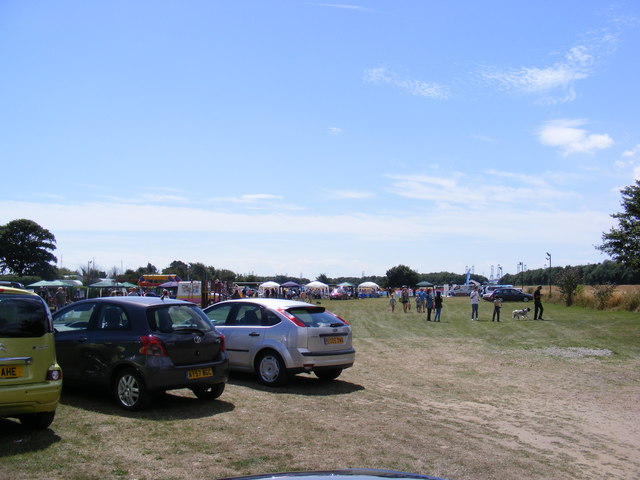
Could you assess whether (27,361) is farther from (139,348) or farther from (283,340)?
(283,340)

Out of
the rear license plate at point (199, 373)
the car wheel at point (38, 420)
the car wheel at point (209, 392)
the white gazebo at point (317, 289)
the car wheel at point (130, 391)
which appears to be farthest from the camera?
the white gazebo at point (317, 289)

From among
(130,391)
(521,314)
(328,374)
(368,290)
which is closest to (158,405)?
(130,391)

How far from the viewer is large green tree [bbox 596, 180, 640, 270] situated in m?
32.6

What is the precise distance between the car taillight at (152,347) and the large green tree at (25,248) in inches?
3189

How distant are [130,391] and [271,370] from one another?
10.1 ft

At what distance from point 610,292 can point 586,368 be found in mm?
27886

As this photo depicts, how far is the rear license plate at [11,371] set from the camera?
6418 millimetres

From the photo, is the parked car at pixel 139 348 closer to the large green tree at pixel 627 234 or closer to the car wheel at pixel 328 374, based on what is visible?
the car wheel at pixel 328 374

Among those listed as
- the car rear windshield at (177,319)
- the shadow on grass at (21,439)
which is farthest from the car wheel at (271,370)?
the shadow on grass at (21,439)

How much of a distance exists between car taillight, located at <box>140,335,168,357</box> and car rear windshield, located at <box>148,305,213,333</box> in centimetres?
20

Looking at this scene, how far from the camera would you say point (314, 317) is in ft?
36.6

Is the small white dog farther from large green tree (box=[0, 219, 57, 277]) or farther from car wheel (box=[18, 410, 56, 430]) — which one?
large green tree (box=[0, 219, 57, 277])

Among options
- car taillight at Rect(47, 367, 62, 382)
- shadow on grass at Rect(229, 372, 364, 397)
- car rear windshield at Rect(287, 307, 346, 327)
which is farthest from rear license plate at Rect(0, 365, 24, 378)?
car rear windshield at Rect(287, 307, 346, 327)

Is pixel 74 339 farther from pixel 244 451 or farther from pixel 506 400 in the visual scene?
pixel 506 400
